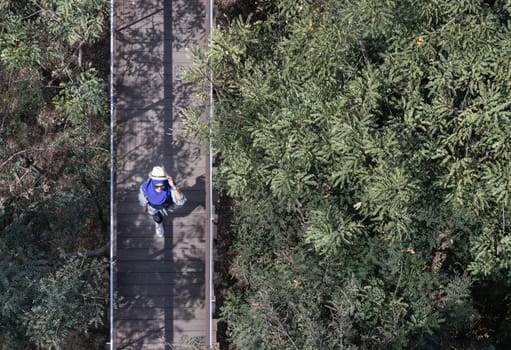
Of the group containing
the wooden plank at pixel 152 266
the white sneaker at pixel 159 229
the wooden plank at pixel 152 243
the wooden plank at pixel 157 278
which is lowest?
the wooden plank at pixel 157 278

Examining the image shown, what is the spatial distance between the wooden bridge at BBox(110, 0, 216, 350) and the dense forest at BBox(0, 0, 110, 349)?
63 cm

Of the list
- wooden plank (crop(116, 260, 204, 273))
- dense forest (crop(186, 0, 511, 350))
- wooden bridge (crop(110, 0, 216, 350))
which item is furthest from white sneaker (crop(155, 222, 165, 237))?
dense forest (crop(186, 0, 511, 350))

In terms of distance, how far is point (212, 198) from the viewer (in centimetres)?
1398

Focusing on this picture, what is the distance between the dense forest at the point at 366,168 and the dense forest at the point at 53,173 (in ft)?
10.4

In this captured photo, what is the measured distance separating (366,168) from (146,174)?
5.68 metres

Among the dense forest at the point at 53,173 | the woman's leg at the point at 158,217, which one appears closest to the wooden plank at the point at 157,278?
the dense forest at the point at 53,173

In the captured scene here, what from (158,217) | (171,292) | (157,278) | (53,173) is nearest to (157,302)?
(171,292)

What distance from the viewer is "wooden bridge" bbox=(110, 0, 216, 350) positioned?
1427 centimetres

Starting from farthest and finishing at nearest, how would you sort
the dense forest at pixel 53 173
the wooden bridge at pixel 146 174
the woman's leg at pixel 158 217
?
the wooden bridge at pixel 146 174, the woman's leg at pixel 158 217, the dense forest at pixel 53 173

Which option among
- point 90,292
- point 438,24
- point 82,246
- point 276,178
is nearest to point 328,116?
point 276,178

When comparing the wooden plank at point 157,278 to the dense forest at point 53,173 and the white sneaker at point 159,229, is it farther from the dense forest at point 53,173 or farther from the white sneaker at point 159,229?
the white sneaker at point 159,229

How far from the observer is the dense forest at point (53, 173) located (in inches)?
527

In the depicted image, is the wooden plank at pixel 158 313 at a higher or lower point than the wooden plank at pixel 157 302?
lower

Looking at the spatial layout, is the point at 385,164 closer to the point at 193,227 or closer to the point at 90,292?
the point at 193,227
